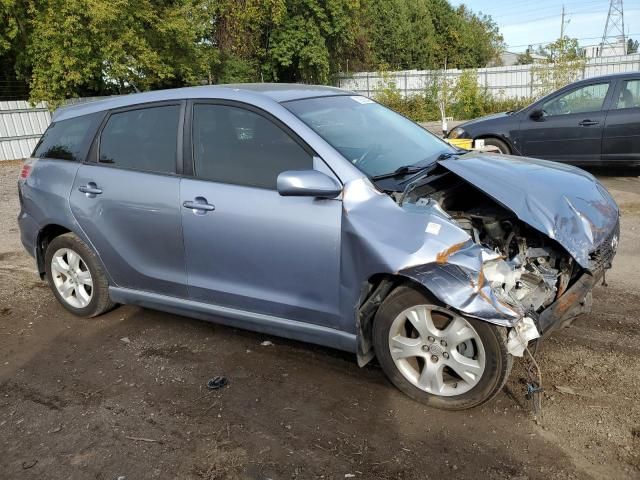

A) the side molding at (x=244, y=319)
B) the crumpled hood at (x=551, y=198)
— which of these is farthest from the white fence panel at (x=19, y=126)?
the crumpled hood at (x=551, y=198)

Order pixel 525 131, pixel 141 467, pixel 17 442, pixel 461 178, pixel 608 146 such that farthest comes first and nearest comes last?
1. pixel 525 131
2. pixel 608 146
3. pixel 461 178
4. pixel 17 442
5. pixel 141 467

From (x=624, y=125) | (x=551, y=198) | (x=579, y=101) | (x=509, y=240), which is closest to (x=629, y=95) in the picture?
(x=624, y=125)

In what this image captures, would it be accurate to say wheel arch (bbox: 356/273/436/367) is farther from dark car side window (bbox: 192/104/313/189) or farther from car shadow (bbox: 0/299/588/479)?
dark car side window (bbox: 192/104/313/189)

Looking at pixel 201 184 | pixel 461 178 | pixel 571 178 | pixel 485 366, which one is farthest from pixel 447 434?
pixel 201 184

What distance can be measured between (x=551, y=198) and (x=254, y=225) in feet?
5.82

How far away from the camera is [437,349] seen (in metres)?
3.04

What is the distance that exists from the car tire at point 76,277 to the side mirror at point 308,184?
2.06m

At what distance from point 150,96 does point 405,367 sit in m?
2.70

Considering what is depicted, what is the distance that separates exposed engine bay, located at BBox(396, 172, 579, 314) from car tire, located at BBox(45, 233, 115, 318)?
2657 mm

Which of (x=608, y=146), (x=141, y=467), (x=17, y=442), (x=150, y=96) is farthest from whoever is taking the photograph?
(x=608, y=146)

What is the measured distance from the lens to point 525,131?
9.03 meters

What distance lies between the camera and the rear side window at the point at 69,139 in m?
4.39

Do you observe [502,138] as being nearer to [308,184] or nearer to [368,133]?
[368,133]

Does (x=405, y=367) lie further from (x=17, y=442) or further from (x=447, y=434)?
(x=17, y=442)
